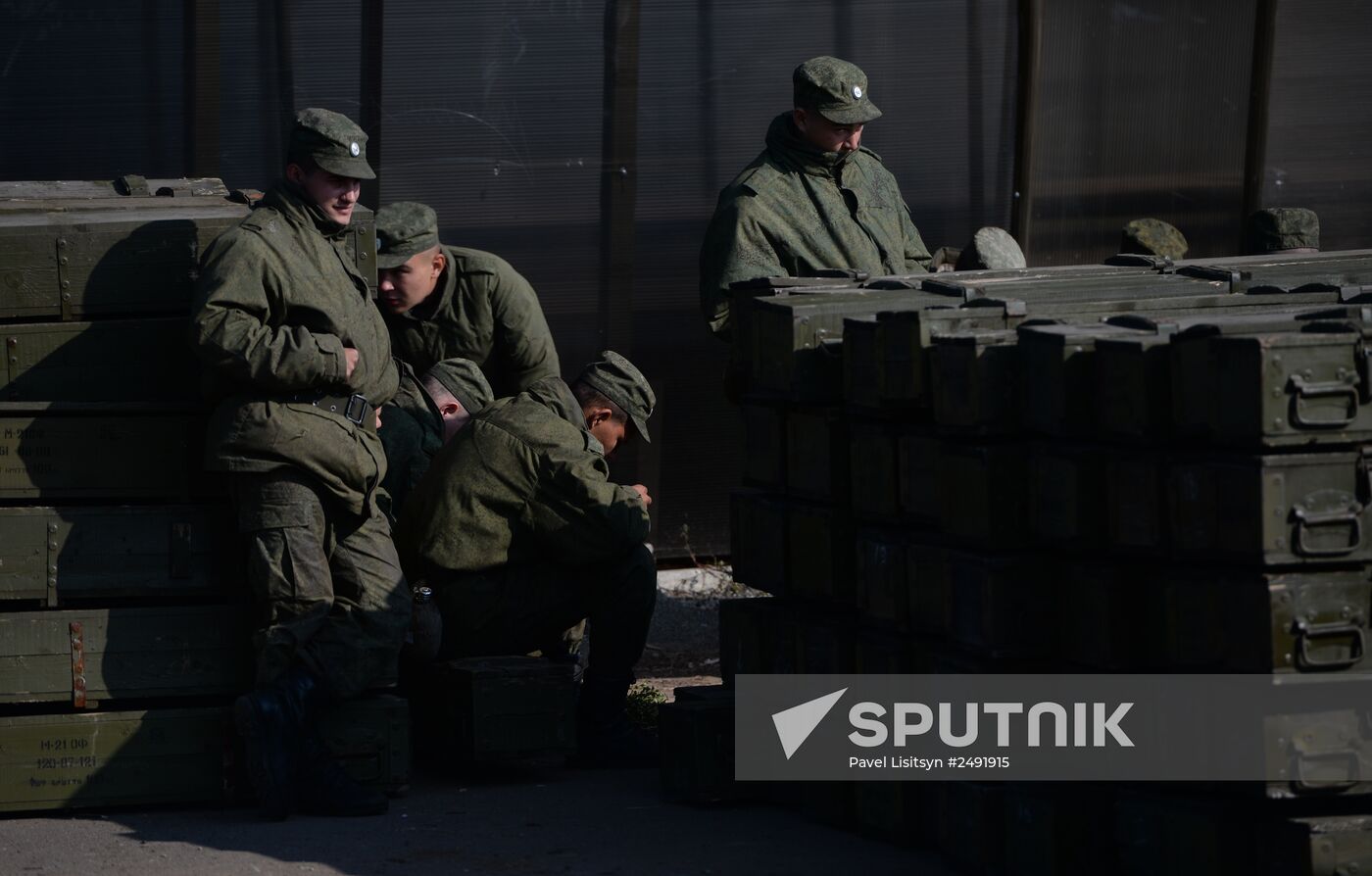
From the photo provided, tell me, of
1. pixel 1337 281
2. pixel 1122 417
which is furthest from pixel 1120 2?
pixel 1122 417

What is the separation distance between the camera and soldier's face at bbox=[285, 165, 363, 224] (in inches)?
243

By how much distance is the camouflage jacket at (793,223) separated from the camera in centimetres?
733

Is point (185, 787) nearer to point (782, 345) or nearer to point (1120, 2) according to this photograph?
point (782, 345)

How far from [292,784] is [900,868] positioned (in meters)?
1.83

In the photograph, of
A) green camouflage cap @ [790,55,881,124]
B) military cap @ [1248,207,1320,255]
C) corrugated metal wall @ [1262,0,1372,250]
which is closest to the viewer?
green camouflage cap @ [790,55,881,124]

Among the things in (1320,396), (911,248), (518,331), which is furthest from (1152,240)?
(1320,396)

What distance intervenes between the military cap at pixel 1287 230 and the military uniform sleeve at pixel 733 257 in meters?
2.50

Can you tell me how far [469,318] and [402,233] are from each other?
1.52 feet

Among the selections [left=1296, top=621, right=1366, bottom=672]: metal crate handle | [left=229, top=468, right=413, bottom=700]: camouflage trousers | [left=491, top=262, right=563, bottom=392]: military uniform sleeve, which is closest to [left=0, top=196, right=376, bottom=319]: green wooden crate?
[left=229, top=468, right=413, bottom=700]: camouflage trousers

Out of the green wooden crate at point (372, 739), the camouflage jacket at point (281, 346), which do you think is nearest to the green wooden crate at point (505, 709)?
the green wooden crate at point (372, 739)

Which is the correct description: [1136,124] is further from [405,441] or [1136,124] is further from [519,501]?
[519,501]

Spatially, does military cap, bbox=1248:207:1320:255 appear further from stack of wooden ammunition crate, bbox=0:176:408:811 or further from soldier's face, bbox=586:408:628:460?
stack of wooden ammunition crate, bbox=0:176:408:811

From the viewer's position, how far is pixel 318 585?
6.03 metres

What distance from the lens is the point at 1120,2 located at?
996cm
